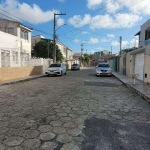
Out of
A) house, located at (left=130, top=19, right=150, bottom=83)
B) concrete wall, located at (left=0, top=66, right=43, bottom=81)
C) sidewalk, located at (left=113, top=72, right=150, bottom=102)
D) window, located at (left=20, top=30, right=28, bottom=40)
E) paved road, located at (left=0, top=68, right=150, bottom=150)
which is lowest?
paved road, located at (left=0, top=68, right=150, bottom=150)

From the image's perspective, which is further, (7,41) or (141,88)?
(7,41)

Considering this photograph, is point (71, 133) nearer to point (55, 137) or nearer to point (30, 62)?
point (55, 137)

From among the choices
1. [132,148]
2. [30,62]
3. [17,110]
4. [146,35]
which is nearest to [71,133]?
[132,148]

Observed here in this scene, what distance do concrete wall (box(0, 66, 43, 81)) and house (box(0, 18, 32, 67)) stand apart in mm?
1112

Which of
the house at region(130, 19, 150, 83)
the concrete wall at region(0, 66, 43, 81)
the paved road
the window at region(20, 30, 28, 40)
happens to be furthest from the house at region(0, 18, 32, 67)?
the house at region(130, 19, 150, 83)

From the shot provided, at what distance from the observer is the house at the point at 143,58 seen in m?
12.6

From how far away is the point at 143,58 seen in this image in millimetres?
13859

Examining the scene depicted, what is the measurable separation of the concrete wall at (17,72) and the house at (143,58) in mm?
11582

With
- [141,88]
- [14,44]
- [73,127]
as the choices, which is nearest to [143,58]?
[141,88]

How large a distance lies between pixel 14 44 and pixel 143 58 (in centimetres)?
1350

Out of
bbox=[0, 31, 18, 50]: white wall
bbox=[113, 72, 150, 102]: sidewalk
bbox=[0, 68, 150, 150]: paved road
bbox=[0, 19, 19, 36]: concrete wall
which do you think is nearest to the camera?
bbox=[0, 68, 150, 150]: paved road

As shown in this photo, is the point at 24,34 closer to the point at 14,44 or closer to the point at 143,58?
the point at 14,44

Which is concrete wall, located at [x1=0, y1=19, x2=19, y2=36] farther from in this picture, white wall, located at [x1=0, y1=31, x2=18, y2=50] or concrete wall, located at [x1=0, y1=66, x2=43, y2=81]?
concrete wall, located at [x1=0, y1=66, x2=43, y2=81]

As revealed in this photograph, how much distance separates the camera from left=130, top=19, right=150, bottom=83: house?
12568 millimetres
